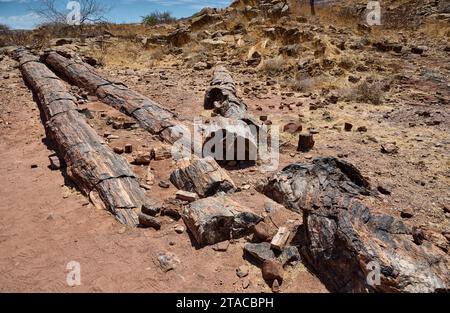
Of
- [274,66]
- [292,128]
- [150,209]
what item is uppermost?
[274,66]

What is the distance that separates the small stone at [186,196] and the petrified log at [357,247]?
1.23 meters

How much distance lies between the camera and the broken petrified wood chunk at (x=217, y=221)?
337 cm

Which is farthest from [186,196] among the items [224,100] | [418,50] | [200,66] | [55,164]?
[418,50]

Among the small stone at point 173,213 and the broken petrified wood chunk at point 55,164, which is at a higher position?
the broken petrified wood chunk at point 55,164

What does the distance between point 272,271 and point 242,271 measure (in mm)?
266

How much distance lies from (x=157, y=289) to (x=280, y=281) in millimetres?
990

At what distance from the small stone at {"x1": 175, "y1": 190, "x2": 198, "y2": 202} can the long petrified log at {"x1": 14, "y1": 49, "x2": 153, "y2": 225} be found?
0.38 meters

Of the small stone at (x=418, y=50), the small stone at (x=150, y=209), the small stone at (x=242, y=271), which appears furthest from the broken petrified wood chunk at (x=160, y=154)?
the small stone at (x=418, y=50)

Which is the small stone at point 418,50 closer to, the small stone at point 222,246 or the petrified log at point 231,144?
the petrified log at point 231,144

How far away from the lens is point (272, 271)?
9.59 feet

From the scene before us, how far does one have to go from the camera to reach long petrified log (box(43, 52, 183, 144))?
5898 millimetres

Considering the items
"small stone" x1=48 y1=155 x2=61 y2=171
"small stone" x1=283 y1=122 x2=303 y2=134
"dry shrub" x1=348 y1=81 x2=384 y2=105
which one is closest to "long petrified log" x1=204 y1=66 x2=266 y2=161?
"small stone" x1=283 y1=122 x2=303 y2=134

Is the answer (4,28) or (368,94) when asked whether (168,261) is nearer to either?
(368,94)
